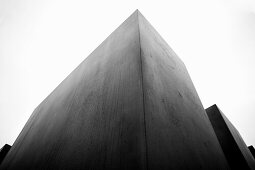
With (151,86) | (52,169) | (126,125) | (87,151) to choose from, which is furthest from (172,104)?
(52,169)

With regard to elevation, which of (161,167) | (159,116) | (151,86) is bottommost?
(161,167)

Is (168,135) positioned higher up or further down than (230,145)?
further down

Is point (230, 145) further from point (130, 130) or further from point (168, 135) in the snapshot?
point (130, 130)

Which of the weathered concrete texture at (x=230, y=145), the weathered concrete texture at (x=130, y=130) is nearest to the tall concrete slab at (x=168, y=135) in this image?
the weathered concrete texture at (x=130, y=130)

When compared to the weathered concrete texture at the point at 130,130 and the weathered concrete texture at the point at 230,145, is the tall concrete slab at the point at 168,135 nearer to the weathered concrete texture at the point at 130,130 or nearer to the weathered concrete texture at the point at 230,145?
the weathered concrete texture at the point at 130,130

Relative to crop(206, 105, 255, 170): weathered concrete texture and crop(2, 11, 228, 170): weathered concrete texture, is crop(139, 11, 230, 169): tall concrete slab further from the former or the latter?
crop(206, 105, 255, 170): weathered concrete texture

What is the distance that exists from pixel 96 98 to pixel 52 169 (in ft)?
2.77

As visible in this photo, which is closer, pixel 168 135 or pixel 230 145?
pixel 168 135

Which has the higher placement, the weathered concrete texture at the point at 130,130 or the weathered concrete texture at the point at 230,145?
the weathered concrete texture at the point at 230,145

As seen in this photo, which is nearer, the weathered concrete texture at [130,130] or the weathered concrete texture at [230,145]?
the weathered concrete texture at [130,130]

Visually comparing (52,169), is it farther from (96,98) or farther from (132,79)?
(132,79)

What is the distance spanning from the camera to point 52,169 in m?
1.55

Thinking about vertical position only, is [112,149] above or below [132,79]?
below

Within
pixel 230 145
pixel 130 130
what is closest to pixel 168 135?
pixel 130 130
